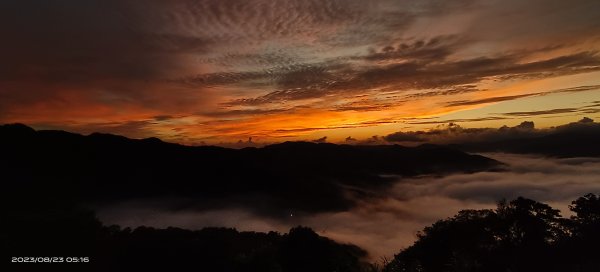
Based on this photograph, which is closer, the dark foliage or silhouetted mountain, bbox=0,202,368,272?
silhouetted mountain, bbox=0,202,368,272

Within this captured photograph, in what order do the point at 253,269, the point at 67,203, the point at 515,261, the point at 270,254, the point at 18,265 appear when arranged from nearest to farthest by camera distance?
the point at 18,265
the point at 515,261
the point at 253,269
the point at 270,254
the point at 67,203

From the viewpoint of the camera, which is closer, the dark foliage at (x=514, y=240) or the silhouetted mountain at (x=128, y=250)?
the silhouetted mountain at (x=128, y=250)

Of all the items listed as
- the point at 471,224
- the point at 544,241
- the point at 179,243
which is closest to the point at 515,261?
the point at 544,241

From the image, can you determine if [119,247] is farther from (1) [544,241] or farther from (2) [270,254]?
(1) [544,241]

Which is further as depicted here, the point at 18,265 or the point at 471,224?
the point at 471,224

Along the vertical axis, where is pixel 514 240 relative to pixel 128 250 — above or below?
below

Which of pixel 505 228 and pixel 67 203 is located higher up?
pixel 67 203

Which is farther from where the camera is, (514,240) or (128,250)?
(128,250)

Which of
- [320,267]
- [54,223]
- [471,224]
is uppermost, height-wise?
[54,223]
